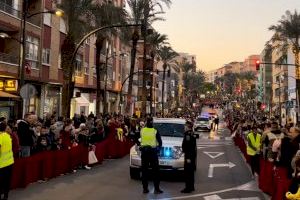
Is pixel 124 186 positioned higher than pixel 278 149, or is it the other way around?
pixel 278 149

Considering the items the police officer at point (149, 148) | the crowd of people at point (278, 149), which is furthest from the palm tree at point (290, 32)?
the police officer at point (149, 148)

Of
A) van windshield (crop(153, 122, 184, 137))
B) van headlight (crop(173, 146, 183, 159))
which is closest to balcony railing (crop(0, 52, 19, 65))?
van windshield (crop(153, 122, 184, 137))

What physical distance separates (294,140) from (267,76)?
422 ft

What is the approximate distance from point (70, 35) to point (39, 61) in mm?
8039

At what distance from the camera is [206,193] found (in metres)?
13.5

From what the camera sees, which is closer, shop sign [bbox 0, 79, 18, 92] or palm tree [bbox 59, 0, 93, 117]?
palm tree [bbox 59, 0, 93, 117]

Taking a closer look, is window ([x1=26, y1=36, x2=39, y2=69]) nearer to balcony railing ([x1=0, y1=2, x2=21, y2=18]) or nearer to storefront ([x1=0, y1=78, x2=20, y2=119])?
balcony railing ([x1=0, y1=2, x2=21, y2=18])

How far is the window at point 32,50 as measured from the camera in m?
34.7

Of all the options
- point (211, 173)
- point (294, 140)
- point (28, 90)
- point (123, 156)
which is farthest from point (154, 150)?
point (123, 156)

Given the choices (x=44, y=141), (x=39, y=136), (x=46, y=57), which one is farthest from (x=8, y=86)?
(x=44, y=141)

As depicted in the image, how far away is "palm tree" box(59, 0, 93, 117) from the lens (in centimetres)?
2974

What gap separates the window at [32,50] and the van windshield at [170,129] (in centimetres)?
1970

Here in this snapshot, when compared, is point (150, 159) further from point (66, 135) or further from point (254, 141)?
point (66, 135)

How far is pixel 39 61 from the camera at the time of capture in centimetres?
3703
